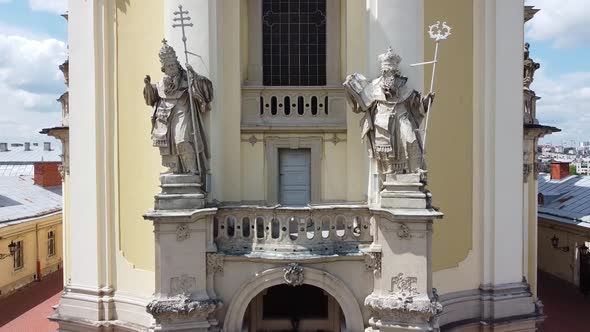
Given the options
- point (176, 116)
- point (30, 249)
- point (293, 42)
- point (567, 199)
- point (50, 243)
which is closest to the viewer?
point (176, 116)

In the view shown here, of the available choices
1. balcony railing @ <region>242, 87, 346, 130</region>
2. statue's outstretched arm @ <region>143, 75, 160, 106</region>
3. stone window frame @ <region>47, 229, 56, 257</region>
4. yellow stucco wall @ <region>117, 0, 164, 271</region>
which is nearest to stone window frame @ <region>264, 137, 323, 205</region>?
balcony railing @ <region>242, 87, 346, 130</region>

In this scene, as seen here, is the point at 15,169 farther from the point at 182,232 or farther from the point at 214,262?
the point at 214,262

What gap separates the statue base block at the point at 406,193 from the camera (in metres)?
11.6

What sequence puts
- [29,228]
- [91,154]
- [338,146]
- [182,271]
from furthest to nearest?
[29,228] → [91,154] → [338,146] → [182,271]

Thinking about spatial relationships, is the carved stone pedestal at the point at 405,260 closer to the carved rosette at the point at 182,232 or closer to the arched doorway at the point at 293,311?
the arched doorway at the point at 293,311

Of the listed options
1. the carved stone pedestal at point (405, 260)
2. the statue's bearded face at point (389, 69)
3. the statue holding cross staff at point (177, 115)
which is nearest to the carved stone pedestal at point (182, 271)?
the statue holding cross staff at point (177, 115)

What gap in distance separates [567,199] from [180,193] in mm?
23120

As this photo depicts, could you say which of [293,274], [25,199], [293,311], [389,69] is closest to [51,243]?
[25,199]

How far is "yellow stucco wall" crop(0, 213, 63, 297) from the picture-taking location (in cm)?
2498

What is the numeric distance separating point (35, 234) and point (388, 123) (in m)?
23.2

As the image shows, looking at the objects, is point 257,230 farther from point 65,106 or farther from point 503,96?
point 65,106

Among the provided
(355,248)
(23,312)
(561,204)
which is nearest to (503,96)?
(355,248)

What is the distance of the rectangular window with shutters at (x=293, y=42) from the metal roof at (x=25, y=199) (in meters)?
16.9

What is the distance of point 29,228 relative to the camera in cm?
2739
